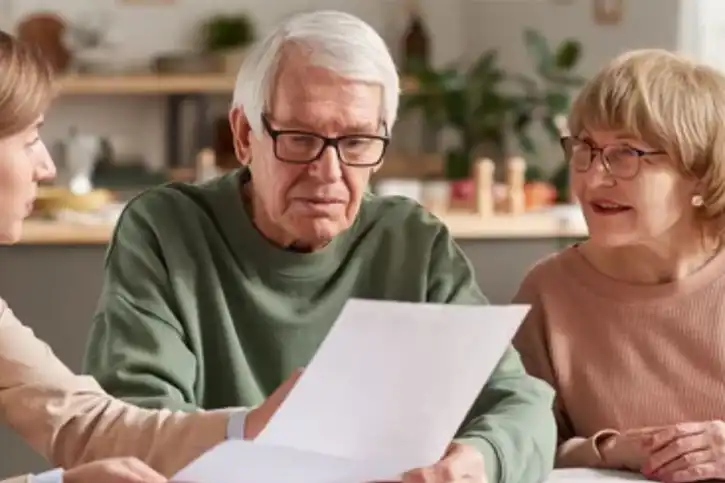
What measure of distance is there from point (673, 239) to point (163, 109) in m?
4.22

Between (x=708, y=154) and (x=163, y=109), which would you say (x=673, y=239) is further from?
Answer: (x=163, y=109)

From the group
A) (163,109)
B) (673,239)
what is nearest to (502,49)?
(163,109)

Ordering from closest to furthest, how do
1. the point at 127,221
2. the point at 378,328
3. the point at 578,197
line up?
the point at 378,328, the point at 127,221, the point at 578,197

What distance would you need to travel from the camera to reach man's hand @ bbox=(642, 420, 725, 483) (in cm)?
143

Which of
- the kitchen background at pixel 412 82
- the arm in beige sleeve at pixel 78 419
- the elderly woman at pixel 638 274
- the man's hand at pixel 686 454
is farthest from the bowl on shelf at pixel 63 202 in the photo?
the man's hand at pixel 686 454

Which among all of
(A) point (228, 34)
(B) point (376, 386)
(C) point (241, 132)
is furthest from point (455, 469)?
(A) point (228, 34)

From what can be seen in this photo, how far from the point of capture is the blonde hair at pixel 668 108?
154 cm

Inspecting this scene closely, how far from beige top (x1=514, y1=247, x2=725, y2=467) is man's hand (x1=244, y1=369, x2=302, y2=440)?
51 centimetres

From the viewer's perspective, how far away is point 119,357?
1387 millimetres

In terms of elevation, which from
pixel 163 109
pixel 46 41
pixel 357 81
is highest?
pixel 357 81

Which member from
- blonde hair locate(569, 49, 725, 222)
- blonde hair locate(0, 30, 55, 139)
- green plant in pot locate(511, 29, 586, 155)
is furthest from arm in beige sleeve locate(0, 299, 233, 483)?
green plant in pot locate(511, 29, 586, 155)

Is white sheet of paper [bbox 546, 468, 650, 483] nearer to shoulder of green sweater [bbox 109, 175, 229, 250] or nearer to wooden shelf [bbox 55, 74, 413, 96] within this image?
shoulder of green sweater [bbox 109, 175, 229, 250]

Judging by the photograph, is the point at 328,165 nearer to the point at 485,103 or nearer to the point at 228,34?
the point at 485,103

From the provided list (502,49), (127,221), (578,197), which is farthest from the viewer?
(502,49)
